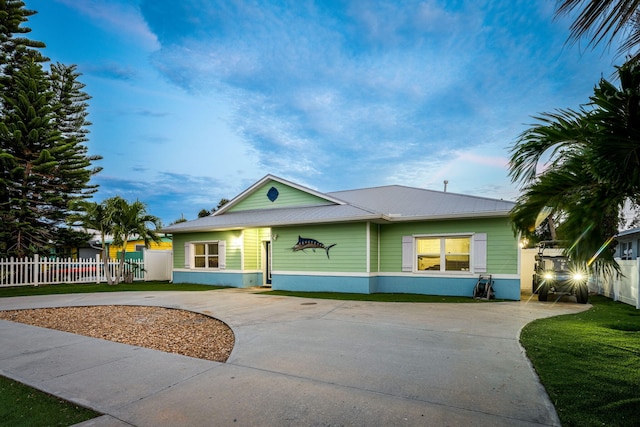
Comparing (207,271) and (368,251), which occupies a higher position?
(368,251)

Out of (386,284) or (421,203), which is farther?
(421,203)

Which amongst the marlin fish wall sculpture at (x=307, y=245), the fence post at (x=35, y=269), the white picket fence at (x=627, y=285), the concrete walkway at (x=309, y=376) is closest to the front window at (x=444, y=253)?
the marlin fish wall sculpture at (x=307, y=245)

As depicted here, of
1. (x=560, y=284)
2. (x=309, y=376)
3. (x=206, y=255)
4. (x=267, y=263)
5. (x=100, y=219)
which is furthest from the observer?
(x=100, y=219)

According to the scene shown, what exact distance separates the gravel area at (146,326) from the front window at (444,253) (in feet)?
25.8

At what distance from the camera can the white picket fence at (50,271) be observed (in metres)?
15.9

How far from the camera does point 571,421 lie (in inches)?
114

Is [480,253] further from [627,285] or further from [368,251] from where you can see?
[627,285]

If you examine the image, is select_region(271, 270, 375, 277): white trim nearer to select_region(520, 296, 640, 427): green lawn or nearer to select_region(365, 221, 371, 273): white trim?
select_region(365, 221, 371, 273): white trim

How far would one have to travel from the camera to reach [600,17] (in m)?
2.46

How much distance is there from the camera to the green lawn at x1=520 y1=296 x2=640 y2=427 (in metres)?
3.04

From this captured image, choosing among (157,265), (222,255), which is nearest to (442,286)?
(222,255)

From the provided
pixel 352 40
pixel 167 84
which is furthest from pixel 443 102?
pixel 167 84

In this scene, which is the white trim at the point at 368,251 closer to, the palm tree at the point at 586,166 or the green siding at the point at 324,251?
the green siding at the point at 324,251

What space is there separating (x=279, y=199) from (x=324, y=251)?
402cm
